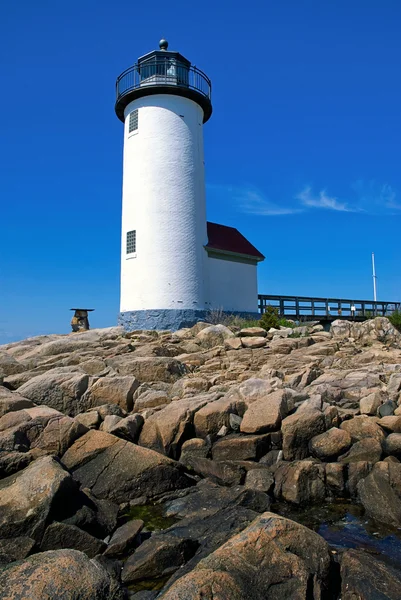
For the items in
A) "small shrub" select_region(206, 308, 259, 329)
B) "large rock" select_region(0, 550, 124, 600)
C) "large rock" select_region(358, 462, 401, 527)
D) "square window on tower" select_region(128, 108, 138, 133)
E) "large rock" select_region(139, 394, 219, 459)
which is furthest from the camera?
"square window on tower" select_region(128, 108, 138, 133)

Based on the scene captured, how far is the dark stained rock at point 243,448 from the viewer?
8.49 m

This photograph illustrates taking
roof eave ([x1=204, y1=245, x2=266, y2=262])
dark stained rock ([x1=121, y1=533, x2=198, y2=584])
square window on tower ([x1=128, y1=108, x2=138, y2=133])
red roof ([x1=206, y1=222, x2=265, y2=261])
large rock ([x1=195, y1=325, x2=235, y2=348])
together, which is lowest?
dark stained rock ([x1=121, y1=533, x2=198, y2=584])

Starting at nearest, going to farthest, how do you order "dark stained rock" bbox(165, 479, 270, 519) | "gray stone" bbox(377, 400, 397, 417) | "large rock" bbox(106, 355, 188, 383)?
1. "dark stained rock" bbox(165, 479, 270, 519)
2. "gray stone" bbox(377, 400, 397, 417)
3. "large rock" bbox(106, 355, 188, 383)

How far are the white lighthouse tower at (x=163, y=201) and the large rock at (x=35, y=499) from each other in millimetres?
13219

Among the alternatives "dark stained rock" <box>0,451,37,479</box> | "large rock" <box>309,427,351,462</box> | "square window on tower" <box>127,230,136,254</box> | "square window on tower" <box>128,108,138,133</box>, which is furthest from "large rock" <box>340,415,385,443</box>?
"square window on tower" <box>128,108,138,133</box>

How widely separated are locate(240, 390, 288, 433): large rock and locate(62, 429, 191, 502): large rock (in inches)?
61.5

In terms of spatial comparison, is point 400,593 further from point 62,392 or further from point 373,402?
point 62,392

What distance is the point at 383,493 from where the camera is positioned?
6.96 m

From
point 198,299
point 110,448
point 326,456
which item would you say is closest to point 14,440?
point 110,448

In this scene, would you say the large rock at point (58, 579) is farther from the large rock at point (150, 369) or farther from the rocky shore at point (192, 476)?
the large rock at point (150, 369)

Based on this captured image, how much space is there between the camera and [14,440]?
8344mm

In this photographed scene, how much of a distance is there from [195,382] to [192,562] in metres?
6.79

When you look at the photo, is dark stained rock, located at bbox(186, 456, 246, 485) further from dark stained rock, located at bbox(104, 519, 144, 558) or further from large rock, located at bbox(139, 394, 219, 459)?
dark stained rock, located at bbox(104, 519, 144, 558)

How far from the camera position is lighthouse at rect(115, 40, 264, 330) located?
65.3ft
